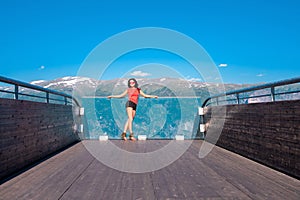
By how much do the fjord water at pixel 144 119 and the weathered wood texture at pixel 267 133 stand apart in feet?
8.24

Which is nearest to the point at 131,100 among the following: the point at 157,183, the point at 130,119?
the point at 130,119

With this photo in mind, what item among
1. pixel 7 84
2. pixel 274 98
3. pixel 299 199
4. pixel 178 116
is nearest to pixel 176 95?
pixel 178 116

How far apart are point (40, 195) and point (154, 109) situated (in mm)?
6468

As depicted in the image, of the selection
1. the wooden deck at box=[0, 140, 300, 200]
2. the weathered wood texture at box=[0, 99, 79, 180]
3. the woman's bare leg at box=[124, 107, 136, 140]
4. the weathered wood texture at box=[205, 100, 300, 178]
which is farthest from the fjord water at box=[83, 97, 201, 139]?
the wooden deck at box=[0, 140, 300, 200]

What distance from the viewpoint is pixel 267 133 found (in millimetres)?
3459

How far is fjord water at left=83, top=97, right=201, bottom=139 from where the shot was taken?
7578 mm

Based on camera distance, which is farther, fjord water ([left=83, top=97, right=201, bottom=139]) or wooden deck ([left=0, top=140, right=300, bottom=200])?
fjord water ([left=83, top=97, right=201, bottom=139])

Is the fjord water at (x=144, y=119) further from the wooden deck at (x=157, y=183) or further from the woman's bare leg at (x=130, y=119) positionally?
the wooden deck at (x=157, y=183)

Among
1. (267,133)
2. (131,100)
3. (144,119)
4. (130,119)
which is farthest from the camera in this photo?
(144,119)

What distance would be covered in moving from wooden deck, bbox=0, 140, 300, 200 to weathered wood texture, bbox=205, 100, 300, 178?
0.59ft

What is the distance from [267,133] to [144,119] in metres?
4.78

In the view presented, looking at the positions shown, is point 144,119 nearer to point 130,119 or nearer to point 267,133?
point 130,119

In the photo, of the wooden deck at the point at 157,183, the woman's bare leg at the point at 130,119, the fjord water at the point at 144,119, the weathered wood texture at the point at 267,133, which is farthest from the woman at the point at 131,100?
the wooden deck at the point at 157,183

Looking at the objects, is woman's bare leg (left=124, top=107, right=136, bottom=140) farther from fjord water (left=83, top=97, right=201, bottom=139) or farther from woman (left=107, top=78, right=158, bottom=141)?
fjord water (left=83, top=97, right=201, bottom=139)
